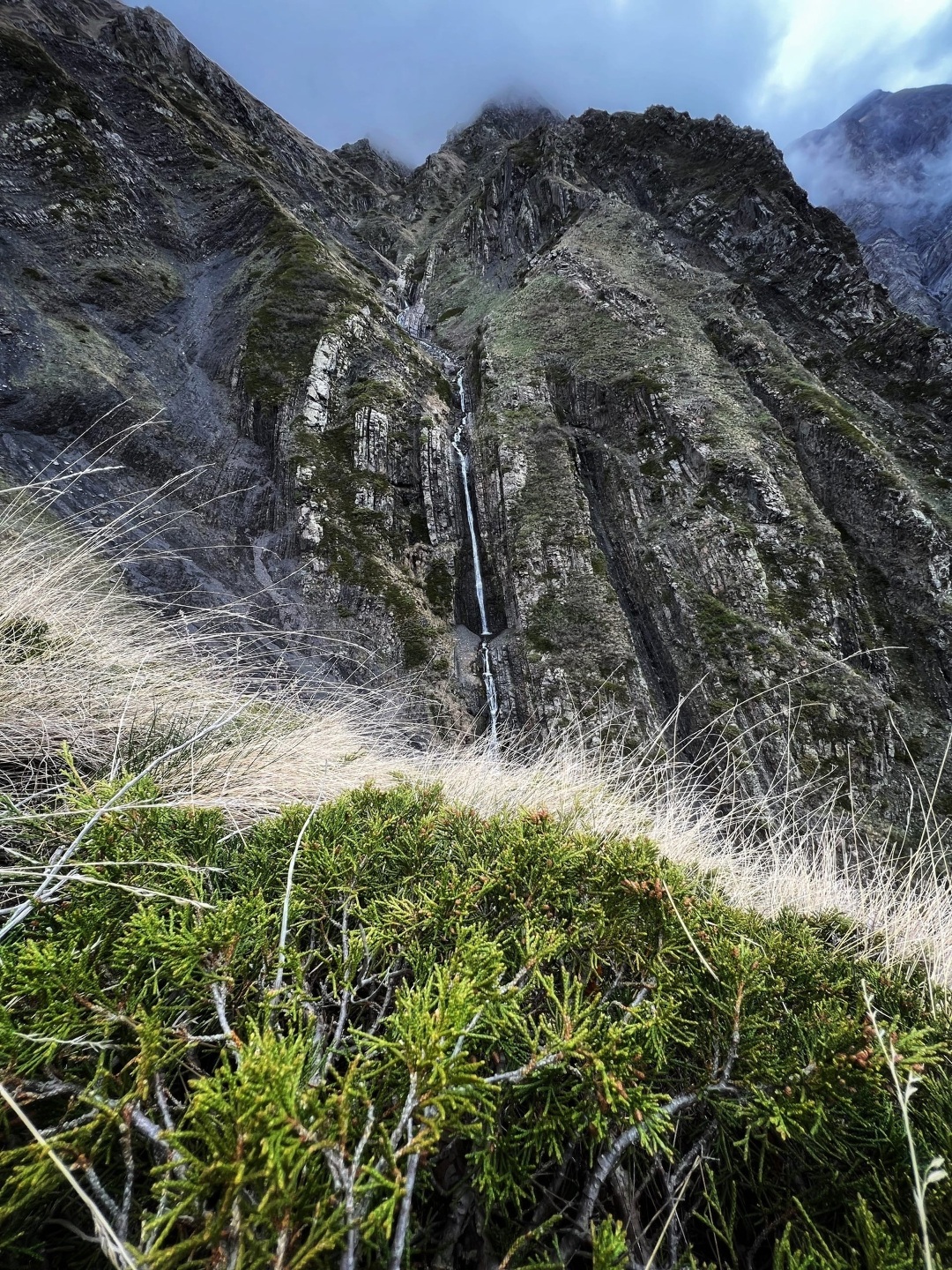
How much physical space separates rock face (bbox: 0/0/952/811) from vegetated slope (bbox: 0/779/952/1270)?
10113 mm

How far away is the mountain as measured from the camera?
6919 cm

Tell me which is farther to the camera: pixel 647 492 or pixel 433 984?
pixel 647 492

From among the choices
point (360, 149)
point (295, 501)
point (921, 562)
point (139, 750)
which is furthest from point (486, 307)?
point (360, 149)

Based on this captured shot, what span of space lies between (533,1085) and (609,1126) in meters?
0.19

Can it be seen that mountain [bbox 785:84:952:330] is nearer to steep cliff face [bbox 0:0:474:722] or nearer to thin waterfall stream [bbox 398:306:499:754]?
thin waterfall stream [bbox 398:306:499:754]

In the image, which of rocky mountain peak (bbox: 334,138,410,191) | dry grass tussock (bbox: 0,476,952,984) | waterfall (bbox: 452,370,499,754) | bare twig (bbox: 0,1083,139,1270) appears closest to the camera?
bare twig (bbox: 0,1083,139,1270)

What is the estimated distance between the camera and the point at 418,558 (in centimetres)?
1825

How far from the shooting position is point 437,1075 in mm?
660

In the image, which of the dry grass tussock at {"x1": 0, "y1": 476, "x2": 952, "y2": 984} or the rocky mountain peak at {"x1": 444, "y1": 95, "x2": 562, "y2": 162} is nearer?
the dry grass tussock at {"x1": 0, "y1": 476, "x2": 952, "y2": 984}

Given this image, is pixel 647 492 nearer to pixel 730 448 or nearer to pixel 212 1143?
pixel 730 448

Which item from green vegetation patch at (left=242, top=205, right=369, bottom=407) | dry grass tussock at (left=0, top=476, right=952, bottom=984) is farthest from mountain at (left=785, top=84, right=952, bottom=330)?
dry grass tussock at (left=0, top=476, right=952, bottom=984)

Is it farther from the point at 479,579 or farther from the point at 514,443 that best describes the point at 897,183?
the point at 479,579

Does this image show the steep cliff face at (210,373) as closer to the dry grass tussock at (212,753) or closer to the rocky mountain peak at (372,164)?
the dry grass tussock at (212,753)

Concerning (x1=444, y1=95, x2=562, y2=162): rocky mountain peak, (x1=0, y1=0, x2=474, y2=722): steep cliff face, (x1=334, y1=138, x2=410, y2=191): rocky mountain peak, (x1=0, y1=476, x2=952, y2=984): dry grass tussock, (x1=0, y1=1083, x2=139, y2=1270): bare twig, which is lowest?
(x1=0, y1=476, x2=952, y2=984): dry grass tussock
